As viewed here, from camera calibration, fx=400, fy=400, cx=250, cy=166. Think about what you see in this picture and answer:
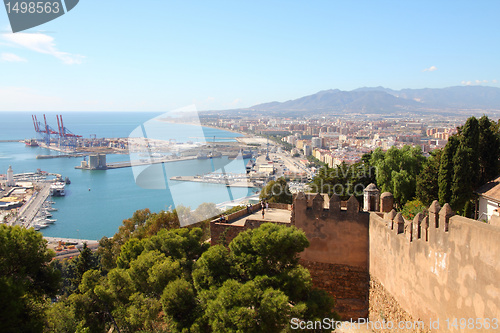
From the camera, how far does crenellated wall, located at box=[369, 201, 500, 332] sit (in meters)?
3.92

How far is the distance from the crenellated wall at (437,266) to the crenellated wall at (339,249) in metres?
0.40

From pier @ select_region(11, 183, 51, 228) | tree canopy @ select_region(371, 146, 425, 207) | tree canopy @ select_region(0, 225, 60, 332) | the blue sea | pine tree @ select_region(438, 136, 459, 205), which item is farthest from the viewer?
pier @ select_region(11, 183, 51, 228)

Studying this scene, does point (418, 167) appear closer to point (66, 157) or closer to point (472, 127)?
point (472, 127)

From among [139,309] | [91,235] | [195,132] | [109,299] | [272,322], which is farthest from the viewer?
[91,235]

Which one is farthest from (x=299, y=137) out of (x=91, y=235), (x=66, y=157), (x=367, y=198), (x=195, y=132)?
(x=367, y=198)

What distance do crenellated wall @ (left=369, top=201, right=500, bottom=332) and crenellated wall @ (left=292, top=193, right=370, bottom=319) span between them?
40 cm

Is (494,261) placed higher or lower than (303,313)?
higher

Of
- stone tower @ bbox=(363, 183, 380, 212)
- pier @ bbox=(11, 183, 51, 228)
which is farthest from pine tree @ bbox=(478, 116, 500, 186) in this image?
pier @ bbox=(11, 183, 51, 228)

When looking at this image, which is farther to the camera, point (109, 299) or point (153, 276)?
point (109, 299)

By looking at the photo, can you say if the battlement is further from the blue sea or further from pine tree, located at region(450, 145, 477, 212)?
the blue sea

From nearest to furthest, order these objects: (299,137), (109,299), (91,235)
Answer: (109,299)
(91,235)
(299,137)

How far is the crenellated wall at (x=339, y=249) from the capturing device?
711 centimetres

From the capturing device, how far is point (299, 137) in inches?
4122

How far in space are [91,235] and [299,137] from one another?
253ft
